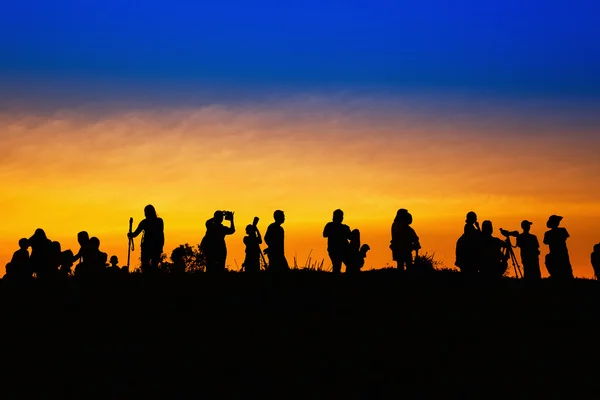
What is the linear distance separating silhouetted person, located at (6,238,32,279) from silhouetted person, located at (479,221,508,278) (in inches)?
481

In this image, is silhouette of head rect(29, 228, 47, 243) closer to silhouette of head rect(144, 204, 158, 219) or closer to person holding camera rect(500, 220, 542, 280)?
silhouette of head rect(144, 204, 158, 219)

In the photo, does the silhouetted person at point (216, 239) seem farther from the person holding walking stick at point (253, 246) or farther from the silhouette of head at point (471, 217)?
the silhouette of head at point (471, 217)

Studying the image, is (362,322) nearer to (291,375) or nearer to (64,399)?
(291,375)

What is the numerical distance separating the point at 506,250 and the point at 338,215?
226 inches

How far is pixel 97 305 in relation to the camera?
24.4m

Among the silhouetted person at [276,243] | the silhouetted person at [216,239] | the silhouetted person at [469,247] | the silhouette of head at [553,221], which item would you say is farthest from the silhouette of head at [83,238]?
the silhouette of head at [553,221]

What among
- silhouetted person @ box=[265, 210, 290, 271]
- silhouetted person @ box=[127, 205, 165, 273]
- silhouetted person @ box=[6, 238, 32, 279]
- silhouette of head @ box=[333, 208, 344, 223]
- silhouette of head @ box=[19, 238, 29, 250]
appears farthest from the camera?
silhouette of head @ box=[333, 208, 344, 223]

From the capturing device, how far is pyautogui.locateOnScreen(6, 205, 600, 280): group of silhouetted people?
27578 millimetres

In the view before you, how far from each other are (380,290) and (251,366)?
20.3 ft

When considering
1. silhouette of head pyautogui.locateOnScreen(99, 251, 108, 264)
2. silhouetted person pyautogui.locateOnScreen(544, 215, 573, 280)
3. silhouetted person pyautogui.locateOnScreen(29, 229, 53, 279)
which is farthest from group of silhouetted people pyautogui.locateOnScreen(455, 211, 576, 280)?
silhouetted person pyautogui.locateOnScreen(29, 229, 53, 279)

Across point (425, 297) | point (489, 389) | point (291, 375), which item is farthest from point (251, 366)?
point (425, 297)

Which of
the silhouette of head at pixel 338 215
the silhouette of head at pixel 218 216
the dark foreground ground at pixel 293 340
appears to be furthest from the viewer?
the silhouette of head at pixel 218 216

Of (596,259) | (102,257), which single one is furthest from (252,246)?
(596,259)

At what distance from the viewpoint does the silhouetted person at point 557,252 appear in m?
29.6
